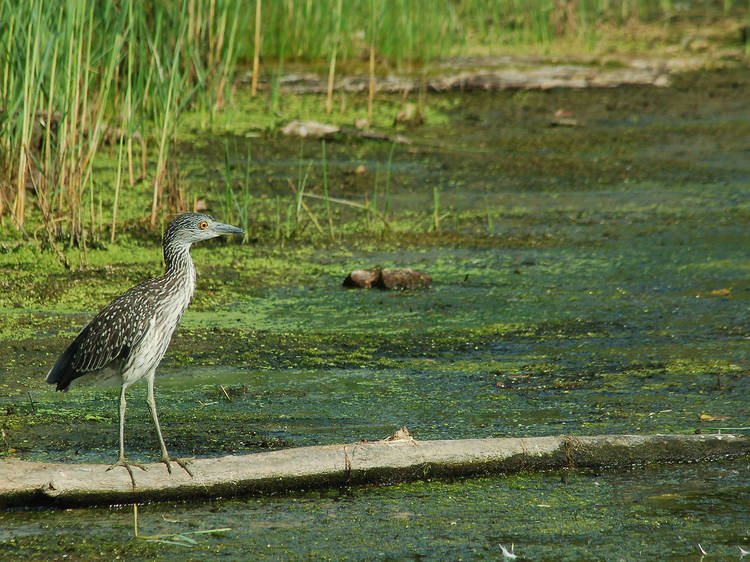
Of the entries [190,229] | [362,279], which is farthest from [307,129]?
[190,229]

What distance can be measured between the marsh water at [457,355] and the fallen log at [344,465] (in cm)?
5

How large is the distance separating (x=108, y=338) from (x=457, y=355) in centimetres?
203

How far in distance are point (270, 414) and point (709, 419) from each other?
5.47 ft

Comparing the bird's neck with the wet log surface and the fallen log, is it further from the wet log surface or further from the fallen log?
the wet log surface

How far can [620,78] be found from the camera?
12.6m

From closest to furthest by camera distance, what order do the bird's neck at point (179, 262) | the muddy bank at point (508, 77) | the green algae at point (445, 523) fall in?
the green algae at point (445, 523), the bird's neck at point (179, 262), the muddy bank at point (508, 77)

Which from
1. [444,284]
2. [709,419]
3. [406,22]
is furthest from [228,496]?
[406,22]

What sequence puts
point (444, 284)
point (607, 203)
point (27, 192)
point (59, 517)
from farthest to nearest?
point (607, 203)
point (27, 192)
point (444, 284)
point (59, 517)

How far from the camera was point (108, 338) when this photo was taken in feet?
13.4

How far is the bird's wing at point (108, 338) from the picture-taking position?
4.07 meters

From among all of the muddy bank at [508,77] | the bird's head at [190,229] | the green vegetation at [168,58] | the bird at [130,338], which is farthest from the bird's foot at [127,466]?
the muddy bank at [508,77]

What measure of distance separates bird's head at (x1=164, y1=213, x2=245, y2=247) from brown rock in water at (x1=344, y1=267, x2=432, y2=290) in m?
2.13

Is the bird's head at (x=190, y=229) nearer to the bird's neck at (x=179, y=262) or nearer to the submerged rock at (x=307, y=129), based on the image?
the bird's neck at (x=179, y=262)

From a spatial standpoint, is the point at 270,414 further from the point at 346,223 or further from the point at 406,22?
the point at 406,22
